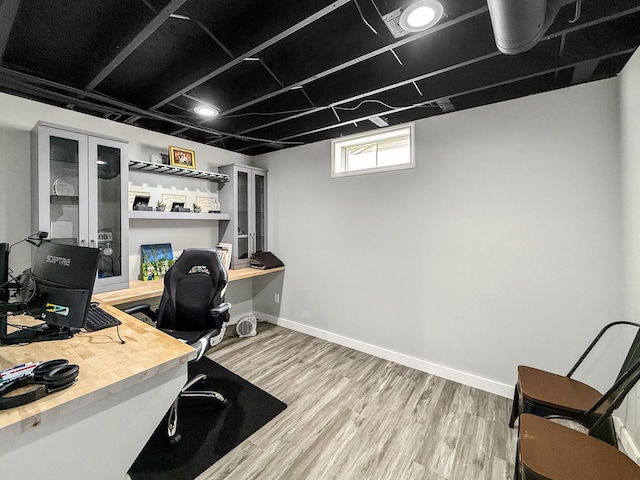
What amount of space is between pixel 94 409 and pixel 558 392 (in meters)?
2.35

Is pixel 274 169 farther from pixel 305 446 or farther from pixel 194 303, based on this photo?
pixel 305 446

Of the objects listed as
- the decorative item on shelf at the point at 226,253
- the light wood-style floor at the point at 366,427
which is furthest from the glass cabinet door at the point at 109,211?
the light wood-style floor at the point at 366,427

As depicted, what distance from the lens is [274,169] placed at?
403 centimetres

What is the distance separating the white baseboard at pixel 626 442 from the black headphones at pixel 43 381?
2.90 m

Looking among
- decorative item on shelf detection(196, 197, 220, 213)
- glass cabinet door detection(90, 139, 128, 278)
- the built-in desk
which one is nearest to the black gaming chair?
glass cabinet door detection(90, 139, 128, 278)

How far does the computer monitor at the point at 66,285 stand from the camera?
1.31m

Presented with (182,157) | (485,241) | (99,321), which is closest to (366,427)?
(485,241)

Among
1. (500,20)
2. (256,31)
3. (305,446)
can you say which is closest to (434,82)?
(500,20)

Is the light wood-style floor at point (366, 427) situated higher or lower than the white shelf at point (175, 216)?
lower

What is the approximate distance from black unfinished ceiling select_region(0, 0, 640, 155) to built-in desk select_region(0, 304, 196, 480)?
1.75 meters

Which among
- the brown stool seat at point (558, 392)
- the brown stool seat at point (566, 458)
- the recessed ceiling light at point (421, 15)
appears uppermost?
the recessed ceiling light at point (421, 15)

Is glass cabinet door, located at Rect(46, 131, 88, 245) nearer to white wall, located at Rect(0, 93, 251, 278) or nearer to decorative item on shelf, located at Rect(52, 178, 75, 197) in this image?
decorative item on shelf, located at Rect(52, 178, 75, 197)

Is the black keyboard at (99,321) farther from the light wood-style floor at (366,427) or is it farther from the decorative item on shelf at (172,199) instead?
the decorative item on shelf at (172,199)

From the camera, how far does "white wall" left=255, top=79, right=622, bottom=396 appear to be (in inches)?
81.4
